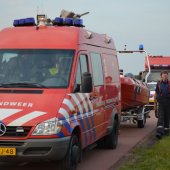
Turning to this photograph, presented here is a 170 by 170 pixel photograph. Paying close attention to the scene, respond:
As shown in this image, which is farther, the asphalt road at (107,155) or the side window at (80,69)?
the asphalt road at (107,155)

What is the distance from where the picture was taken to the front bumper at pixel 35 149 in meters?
7.31

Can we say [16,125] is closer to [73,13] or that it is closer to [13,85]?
[13,85]

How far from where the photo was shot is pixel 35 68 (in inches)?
334

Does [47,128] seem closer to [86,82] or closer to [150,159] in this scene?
[86,82]

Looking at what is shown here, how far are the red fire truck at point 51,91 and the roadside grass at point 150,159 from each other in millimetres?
869

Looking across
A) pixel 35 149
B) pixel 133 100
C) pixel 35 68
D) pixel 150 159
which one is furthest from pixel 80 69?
pixel 133 100

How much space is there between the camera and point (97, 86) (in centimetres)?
977

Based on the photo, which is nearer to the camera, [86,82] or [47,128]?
[47,128]

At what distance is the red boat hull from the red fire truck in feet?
14.4

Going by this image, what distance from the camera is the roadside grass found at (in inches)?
350

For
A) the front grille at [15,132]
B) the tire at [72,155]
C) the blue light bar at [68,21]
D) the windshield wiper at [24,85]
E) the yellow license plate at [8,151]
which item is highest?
the blue light bar at [68,21]

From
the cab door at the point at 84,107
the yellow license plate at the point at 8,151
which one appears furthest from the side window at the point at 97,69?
the yellow license plate at the point at 8,151

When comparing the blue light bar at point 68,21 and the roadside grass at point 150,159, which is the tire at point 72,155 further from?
the blue light bar at point 68,21

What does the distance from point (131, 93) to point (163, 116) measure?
1.83 m
